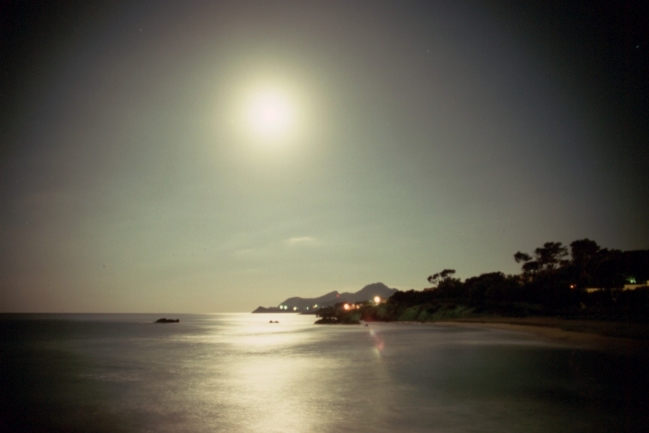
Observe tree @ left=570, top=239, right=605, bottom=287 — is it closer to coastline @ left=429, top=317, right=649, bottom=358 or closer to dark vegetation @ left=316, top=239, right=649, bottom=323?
dark vegetation @ left=316, top=239, right=649, bottom=323

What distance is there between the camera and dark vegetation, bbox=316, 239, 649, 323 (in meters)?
64.2

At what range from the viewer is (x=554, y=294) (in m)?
79.1

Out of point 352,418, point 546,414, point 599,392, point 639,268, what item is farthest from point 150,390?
point 639,268

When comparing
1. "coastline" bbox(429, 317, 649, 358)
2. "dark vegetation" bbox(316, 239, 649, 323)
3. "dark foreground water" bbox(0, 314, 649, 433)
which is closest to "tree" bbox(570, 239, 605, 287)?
"dark vegetation" bbox(316, 239, 649, 323)

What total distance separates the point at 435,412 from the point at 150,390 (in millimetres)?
14993

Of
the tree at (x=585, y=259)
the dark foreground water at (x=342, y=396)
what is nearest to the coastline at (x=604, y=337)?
the dark foreground water at (x=342, y=396)

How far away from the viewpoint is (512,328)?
65.4 meters

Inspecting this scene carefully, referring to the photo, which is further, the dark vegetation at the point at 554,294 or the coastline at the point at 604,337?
the dark vegetation at the point at 554,294

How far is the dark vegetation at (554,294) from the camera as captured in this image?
211 feet

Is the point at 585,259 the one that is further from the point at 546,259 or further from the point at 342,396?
the point at 342,396

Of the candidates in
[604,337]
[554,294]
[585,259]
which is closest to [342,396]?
[604,337]

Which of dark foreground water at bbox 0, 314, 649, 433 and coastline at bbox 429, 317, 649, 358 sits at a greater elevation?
coastline at bbox 429, 317, 649, 358

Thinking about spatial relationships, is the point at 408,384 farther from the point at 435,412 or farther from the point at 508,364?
the point at 508,364

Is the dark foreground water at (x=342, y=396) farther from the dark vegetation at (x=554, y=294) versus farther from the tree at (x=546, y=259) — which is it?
the tree at (x=546, y=259)
